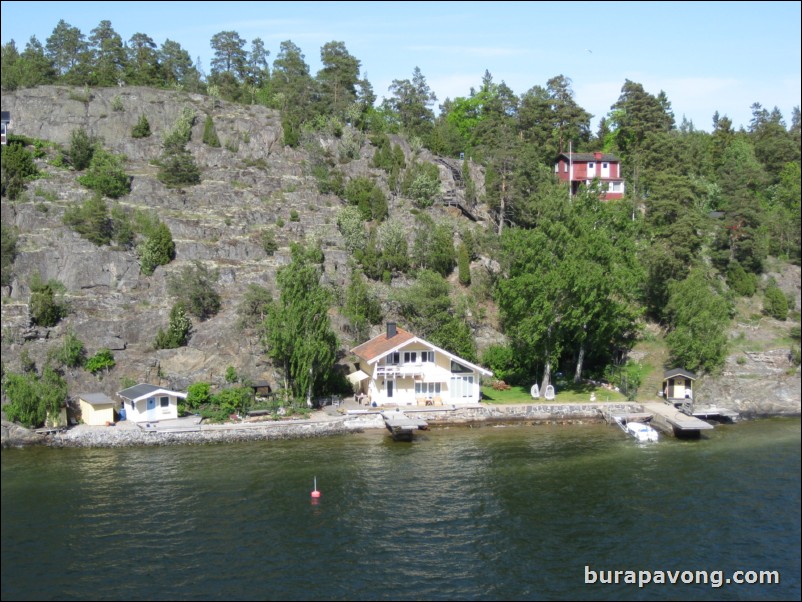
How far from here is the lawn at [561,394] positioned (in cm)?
4134

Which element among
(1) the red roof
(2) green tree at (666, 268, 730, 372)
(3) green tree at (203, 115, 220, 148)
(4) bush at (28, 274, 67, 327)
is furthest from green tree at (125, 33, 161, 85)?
(2) green tree at (666, 268, 730, 372)

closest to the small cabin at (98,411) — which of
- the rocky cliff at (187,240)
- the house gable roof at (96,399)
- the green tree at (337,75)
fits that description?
the house gable roof at (96,399)

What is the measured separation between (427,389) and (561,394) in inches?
316

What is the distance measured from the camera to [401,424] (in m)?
36.3

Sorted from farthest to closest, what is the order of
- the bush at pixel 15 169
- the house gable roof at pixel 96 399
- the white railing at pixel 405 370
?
the bush at pixel 15 169, the white railing at pixel 405 370, the house gable roof at pixel 96 399

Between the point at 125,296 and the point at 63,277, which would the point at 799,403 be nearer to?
the point at 125,296

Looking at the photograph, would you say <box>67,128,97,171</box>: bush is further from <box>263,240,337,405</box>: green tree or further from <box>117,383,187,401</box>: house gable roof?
<box>117,383,187,401</box>: house gable roof

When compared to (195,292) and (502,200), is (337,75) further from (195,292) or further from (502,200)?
(195,292)

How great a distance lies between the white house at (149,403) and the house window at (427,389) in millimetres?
13019

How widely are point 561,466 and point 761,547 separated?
10.7m

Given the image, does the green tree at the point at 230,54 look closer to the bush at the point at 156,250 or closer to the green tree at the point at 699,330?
the bush at the point at 156,250

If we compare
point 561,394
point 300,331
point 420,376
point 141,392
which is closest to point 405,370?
point 420,376

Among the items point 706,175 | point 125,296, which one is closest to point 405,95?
point 706,175

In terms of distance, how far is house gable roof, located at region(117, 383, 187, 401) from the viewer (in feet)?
120
